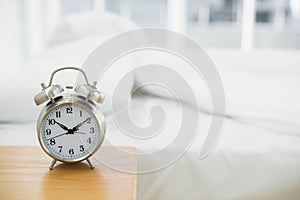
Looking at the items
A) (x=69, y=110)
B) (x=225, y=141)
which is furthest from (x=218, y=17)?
(x=69, y=110)

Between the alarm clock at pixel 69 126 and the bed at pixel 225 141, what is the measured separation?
0.63ft

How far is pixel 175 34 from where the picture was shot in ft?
9.46

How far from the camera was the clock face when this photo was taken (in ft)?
2.73

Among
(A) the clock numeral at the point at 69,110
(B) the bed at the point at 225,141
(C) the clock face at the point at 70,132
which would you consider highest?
(A) the clock numeral at the point at 69,110

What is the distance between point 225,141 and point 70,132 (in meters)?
0.42

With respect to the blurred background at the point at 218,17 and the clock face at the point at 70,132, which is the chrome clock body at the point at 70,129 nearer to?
the clock face at the point at 70,132

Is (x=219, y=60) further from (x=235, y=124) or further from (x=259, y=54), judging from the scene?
(x=235, y=124)

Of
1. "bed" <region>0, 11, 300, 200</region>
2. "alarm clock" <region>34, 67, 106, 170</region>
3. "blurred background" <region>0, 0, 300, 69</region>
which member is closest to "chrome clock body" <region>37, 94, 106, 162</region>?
"alarm clock" <region>34, 67, 106, 170</region>

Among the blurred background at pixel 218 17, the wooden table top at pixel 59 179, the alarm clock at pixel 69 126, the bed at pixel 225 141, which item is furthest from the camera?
the blurred background at pixel 218 17

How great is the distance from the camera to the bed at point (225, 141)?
3.33ft

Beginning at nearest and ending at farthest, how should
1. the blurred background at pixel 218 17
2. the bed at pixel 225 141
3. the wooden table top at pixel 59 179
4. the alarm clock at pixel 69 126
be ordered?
the wooden table top at pixel 59 179
the alarm clock at pixel 69 126
the bed at pixel 225 141
the blurred background at pixel 218 17

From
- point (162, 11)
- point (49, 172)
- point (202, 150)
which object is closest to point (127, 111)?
point (202, 150)

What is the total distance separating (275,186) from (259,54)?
2.88ft

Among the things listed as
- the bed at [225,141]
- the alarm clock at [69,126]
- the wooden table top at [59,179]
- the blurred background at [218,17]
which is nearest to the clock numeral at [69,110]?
the alarm clock at [69,126]
